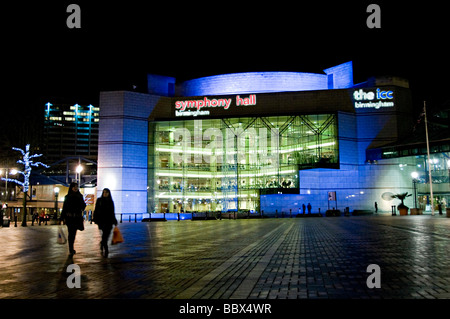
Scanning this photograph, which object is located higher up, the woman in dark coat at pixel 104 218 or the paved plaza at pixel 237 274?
the woman in dark coat at pixel 104 218

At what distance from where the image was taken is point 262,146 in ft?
191

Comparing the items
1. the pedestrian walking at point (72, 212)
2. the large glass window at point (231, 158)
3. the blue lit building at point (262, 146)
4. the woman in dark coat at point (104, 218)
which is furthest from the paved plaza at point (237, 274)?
the large glass window at point (231, 158)

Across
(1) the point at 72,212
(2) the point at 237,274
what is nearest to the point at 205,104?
(1) the point at 72,212

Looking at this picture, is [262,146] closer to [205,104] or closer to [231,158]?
[231,158]

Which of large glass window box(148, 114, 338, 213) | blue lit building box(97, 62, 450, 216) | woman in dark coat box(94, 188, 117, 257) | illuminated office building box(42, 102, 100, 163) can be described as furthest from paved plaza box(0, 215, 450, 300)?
illuminated office building box(42, 102, 100, 163)

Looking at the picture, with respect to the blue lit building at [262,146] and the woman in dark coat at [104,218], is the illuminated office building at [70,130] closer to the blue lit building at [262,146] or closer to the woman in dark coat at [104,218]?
the blue lit building at [262,146]

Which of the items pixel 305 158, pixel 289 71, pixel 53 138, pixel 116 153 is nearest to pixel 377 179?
pixel 305 158

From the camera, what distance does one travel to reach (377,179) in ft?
180

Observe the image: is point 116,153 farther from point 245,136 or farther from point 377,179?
point 377,179

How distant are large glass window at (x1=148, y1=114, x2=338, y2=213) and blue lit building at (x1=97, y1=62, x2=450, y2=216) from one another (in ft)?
0.45

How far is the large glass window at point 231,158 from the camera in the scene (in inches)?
2159

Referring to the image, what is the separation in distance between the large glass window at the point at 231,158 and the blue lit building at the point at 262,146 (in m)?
0.14

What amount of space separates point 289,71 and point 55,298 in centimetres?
5831

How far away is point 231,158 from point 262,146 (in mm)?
4558
